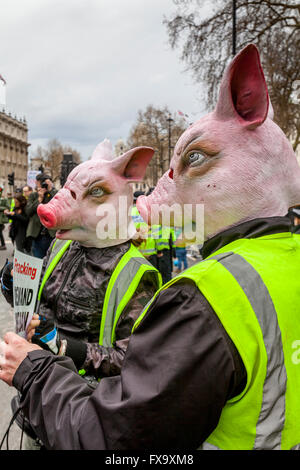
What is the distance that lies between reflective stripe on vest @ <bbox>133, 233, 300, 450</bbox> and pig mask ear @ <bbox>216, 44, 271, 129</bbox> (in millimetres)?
467

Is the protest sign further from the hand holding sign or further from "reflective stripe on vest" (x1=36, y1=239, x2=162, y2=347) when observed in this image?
"reflective stripe on vest" (x1=36, y1=239, x2=162, y2=347)

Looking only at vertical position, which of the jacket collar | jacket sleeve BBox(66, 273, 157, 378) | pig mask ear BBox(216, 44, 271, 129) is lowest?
jacket sleeve BBox(66, 273, 157, 378)

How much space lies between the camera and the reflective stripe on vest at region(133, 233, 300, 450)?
92 centimetres

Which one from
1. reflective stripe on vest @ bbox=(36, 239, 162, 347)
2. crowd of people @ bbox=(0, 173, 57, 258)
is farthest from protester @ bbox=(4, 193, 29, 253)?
reflective stripe on vest @ bbox=(36, 239, 162, 347)

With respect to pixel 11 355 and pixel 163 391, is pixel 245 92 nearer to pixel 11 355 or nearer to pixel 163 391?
pixel 163 391

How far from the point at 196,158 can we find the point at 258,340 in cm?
62

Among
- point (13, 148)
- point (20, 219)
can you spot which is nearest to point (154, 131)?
point (20, 219)

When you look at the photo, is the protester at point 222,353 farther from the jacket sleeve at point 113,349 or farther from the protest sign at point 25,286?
the jacket sleeve at point 113,349

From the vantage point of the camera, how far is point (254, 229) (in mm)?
1130

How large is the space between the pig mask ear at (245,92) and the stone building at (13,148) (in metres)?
69.5

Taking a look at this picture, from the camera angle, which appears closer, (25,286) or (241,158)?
(241,158)

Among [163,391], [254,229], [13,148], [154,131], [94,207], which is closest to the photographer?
[163,391]
